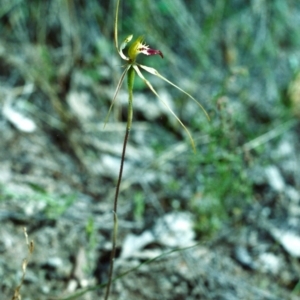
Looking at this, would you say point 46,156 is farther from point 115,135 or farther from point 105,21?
point 105,21

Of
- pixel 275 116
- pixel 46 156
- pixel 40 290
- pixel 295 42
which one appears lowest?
pixel 40 290

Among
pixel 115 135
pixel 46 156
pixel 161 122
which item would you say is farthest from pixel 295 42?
pixel 46 156

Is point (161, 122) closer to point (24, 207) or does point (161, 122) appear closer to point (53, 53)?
point (53, 53)

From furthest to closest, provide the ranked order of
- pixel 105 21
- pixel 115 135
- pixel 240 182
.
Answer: pixel 105 21 → pixel 115 135 → pixel 240 182

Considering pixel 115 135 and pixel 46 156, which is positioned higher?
pixel 115 135

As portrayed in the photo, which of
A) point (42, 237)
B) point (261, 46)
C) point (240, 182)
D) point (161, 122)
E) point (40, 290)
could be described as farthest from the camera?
point (261, 46)

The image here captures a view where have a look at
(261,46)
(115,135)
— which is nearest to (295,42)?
(261,46)

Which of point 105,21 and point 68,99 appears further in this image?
point 105,21
